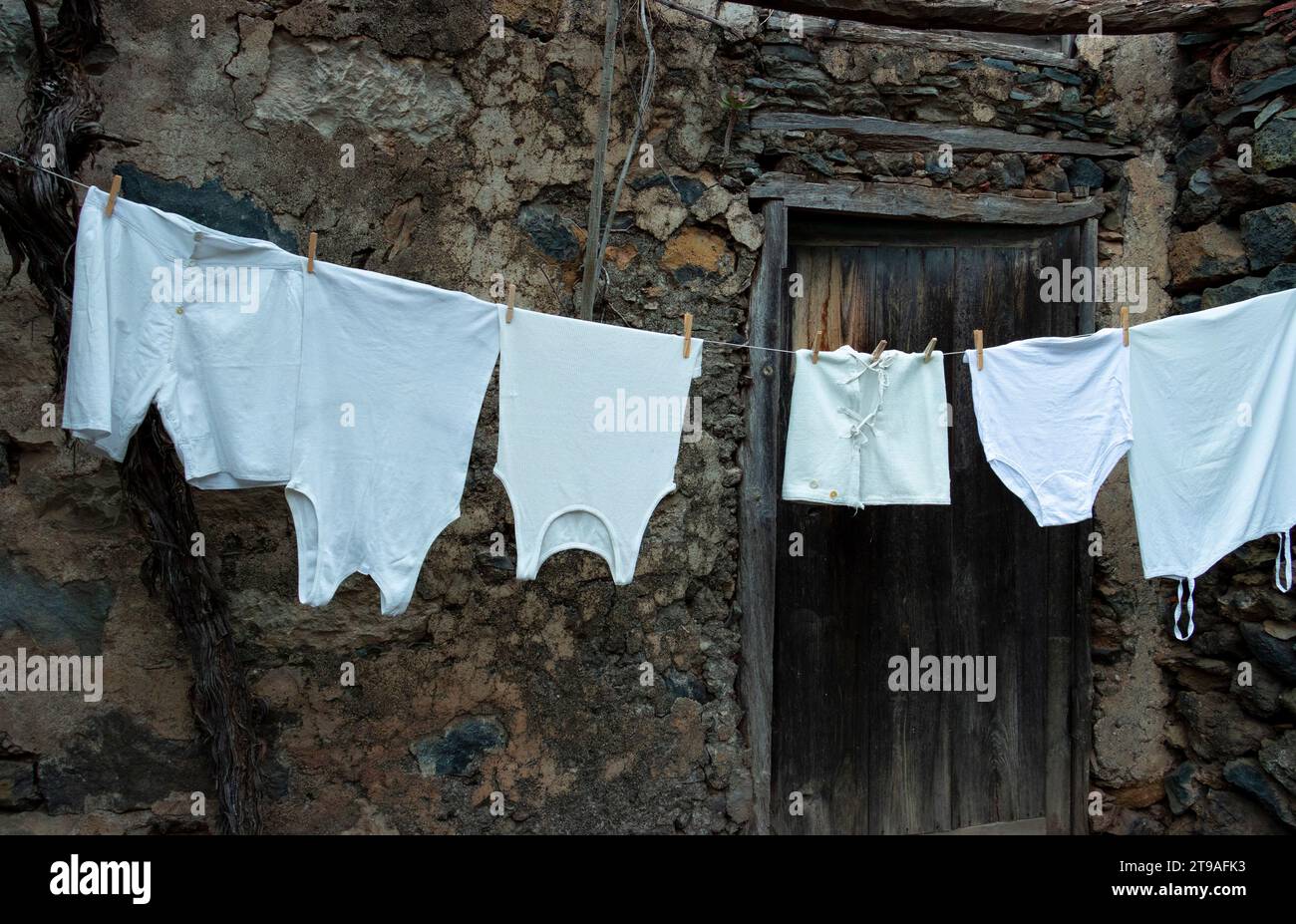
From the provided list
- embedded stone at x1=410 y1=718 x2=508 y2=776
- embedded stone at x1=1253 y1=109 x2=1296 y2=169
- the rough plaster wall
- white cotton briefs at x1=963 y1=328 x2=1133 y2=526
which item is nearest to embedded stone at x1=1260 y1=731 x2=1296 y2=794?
white cotton briefs at x1=963 y1=328 x2=1133 y2=526

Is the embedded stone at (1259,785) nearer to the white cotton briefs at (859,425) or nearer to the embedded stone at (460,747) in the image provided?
the white cotton briefs at (859,425)

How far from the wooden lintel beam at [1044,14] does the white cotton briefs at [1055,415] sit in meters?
1.20

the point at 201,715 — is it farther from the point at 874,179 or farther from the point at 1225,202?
the point at 1225,202

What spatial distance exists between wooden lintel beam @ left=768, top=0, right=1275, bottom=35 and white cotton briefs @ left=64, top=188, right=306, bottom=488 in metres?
1.80

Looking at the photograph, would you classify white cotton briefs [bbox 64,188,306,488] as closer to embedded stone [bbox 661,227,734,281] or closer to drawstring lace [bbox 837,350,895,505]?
embedded stone [bbox 661,227,734,281]

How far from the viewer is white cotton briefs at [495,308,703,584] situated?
2.50 metres

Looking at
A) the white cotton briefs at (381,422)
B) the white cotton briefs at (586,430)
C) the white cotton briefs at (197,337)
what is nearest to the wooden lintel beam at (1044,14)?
the white cotton briefs at (586,430)

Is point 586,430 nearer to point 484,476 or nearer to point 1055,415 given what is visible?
A: point 484,476

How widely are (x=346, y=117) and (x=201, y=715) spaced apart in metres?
1.80

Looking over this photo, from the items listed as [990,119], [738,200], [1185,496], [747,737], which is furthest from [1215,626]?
[738,200]

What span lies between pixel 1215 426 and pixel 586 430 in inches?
70.7

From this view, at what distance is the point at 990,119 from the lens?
349cm

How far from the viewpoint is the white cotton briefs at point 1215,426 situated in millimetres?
2719

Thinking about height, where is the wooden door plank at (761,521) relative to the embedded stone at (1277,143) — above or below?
below
